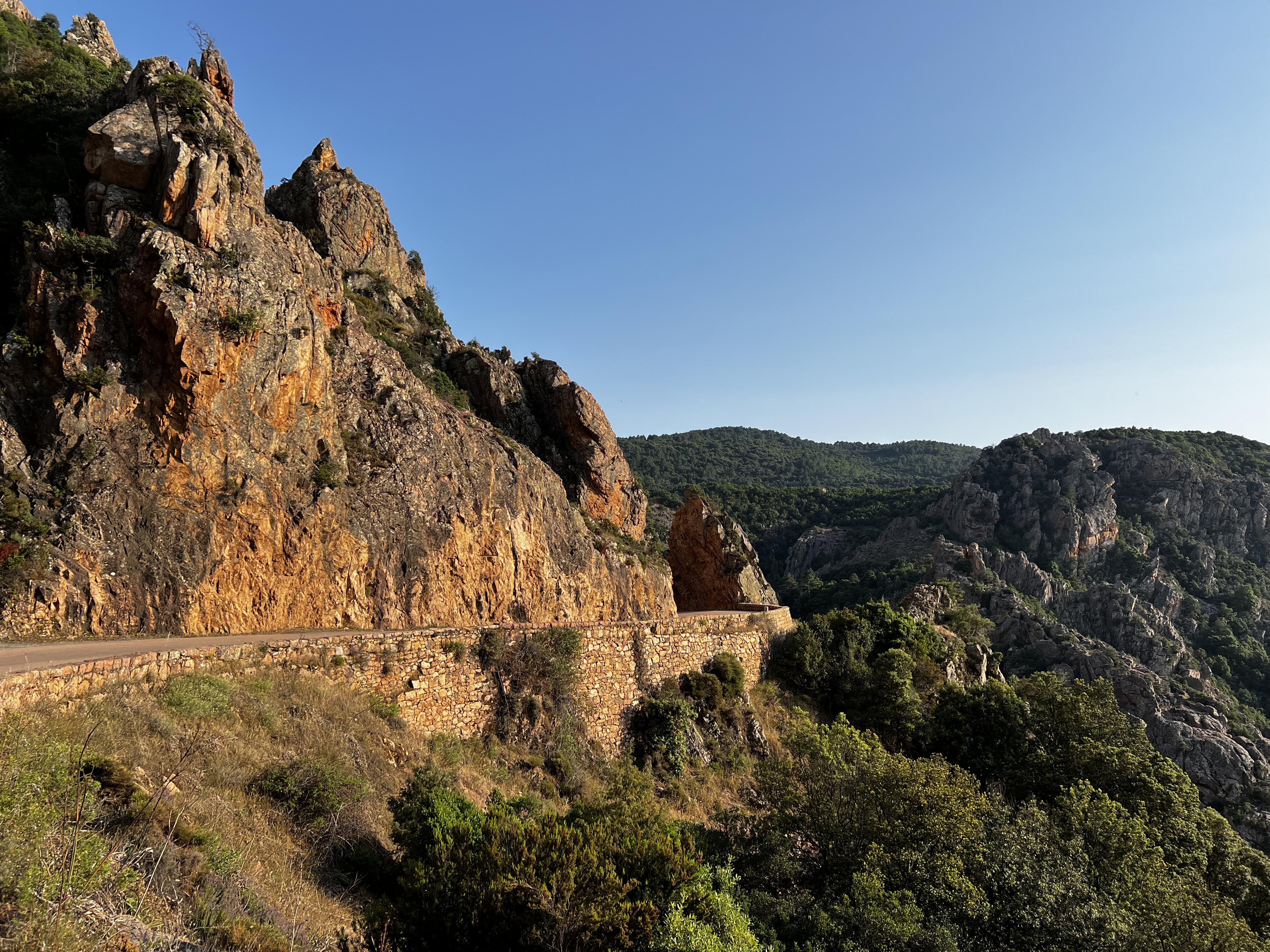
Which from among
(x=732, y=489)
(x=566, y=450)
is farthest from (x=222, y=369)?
(x=732, y=489)

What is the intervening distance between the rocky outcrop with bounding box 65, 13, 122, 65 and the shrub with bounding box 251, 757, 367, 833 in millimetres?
42496

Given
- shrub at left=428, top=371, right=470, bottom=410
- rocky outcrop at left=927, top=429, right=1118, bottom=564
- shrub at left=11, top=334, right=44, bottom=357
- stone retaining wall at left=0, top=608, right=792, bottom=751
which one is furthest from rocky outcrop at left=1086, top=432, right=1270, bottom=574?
shrub at left=11, top=334, right=44, bottom=357

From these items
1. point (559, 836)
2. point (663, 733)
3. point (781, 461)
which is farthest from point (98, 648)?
point (781, 461)

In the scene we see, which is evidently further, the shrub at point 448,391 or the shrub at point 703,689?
the shrub at point 448,391

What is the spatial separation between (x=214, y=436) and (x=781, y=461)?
122 m

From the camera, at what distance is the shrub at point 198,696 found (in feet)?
27.4

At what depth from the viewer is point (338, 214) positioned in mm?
26281

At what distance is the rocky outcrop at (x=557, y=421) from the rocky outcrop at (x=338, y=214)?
5.97m

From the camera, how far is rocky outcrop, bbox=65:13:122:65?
34375mm

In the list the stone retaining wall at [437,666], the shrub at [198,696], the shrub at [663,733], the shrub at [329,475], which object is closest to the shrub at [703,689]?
the stone retaining wall at [437,666]

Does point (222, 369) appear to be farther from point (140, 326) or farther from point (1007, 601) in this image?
point (1007, 601)

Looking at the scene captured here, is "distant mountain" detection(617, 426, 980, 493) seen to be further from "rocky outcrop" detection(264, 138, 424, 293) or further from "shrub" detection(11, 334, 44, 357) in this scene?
"shrub" detection(11, 334, 44, 357)

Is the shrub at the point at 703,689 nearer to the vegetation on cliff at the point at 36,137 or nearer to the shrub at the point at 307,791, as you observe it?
the shrub at the point at 307,791

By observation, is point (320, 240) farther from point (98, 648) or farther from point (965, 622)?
point (965, 622)
